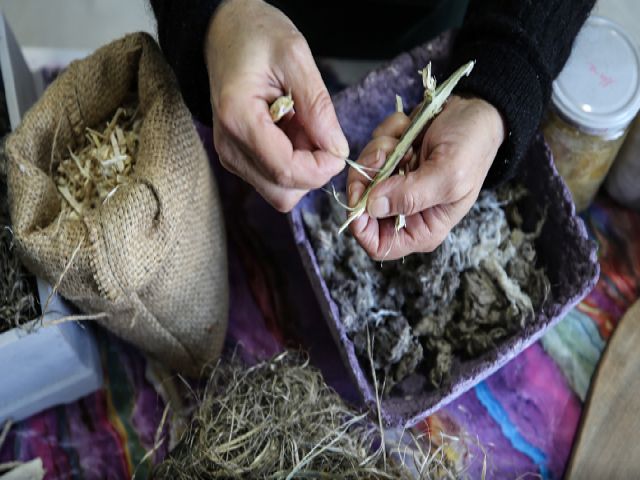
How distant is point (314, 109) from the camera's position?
0.51 metres

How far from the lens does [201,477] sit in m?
0.61

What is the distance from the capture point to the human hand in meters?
0.57

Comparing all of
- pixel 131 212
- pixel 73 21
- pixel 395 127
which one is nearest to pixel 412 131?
pixel 395 127

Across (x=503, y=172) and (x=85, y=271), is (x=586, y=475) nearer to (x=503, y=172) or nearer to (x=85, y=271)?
(x=503, y=172)

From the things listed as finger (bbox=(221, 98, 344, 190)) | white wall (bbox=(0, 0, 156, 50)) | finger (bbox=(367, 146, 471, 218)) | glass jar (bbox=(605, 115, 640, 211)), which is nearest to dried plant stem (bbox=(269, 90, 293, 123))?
finger (bbox=(221, 98, 344, 190))

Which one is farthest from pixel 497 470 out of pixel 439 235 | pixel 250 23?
pixel 250 23

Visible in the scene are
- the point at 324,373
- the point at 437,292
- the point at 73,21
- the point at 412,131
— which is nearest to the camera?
the point at 412,131

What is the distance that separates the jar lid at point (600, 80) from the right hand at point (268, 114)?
36cm

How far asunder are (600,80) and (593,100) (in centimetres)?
3

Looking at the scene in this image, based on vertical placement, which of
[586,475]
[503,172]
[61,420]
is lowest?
[586,475]

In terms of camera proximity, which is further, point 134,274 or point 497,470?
point 497,470

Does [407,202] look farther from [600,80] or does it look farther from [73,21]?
[73,21]

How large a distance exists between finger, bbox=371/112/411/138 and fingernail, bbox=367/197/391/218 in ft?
0.32

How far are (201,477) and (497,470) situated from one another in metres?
0.37
